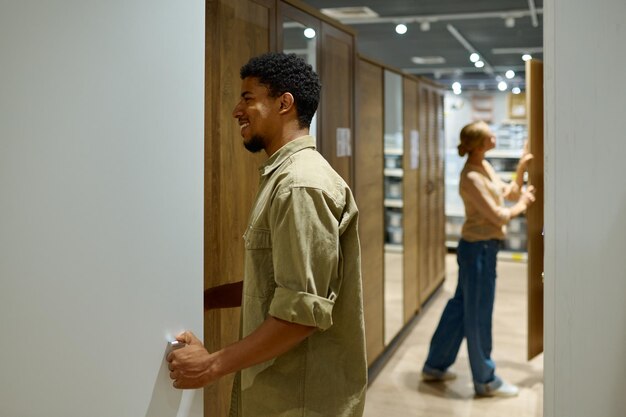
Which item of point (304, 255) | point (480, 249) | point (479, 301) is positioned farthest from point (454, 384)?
point (304, 255)

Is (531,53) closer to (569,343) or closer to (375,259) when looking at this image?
(375,259)

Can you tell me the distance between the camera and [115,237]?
159cm

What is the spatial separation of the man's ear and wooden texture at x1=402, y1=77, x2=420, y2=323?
3854 mm

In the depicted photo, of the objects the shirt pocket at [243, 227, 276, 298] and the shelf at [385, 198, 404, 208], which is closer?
the shirt pocket at [243, 227, 276, 298]

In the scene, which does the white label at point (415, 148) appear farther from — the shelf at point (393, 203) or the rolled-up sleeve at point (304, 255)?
the rolled-up sleeve at point (304, 255)

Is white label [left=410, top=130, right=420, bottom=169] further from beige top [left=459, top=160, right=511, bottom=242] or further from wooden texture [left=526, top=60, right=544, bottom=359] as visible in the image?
wooden texture [left=526, top=60, right=544, bottom=359]

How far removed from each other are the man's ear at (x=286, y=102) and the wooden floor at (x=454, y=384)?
9.05 feet

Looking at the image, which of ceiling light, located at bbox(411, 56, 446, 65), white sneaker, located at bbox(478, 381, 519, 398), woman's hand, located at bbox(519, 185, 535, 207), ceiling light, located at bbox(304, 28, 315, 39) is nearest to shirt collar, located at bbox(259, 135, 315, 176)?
ceiling light, located at bbox(304, 28, 315, 39)

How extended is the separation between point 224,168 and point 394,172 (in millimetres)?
3142

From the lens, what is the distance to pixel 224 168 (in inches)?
98.8

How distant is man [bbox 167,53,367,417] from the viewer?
167cm

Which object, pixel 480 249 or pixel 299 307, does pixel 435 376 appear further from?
pixel 299 307

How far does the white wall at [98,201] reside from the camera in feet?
4.57

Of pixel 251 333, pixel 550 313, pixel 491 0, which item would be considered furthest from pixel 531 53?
pixel 251 333
